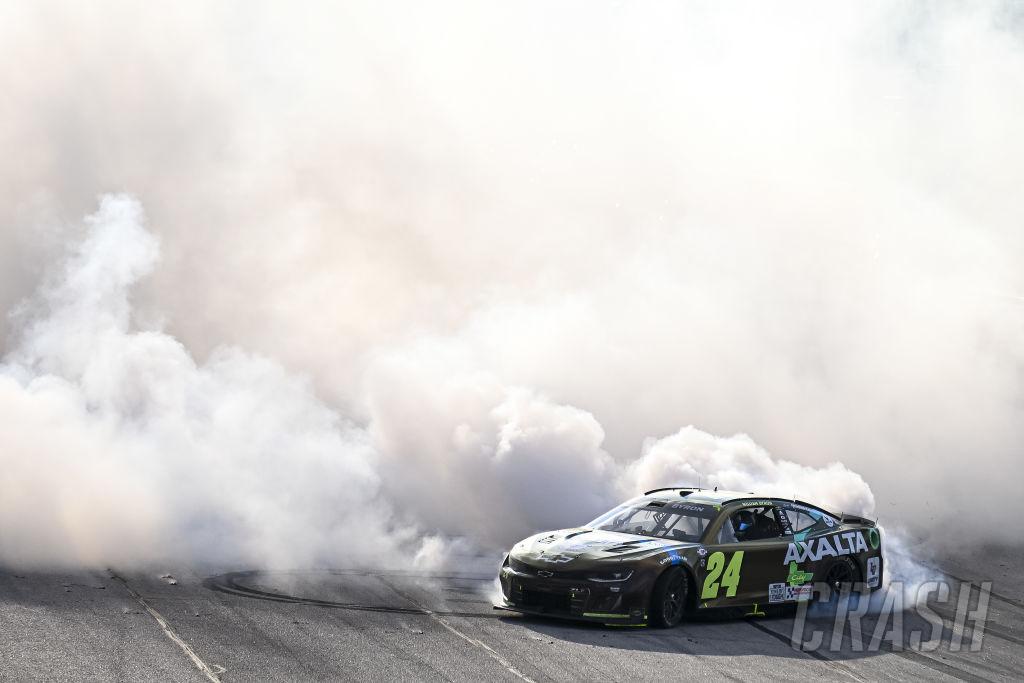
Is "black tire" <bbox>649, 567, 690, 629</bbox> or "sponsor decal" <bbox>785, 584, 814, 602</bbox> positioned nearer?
"black tire" <bbox>649, 567, 690, 629</bbox>

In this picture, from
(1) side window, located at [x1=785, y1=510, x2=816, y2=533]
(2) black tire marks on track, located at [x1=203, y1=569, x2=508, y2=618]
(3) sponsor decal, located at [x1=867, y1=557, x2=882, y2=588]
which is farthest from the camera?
(3) sponsor decal, located at [x1=867, y1=557, x2=882, y2=588]

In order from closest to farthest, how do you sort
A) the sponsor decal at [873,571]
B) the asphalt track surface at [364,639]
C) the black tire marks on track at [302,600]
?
the asphalt track surface at [364,639] < the black tire marks on track at [302,600] < the sponsor decal at [873,571]

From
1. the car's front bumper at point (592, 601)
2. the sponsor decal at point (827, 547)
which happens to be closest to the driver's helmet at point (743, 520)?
the sponsor decal at point (827, 547)

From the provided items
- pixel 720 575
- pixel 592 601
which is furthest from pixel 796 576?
pixel 592 601

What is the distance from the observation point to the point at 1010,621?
11281 mm

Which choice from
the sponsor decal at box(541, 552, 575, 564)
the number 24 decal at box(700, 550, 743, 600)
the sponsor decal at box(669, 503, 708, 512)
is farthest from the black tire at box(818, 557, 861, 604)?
the sponsor decal at box(541, 552, 575, 564)

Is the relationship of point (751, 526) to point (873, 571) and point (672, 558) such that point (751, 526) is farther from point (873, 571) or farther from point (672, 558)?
point (873, 571)

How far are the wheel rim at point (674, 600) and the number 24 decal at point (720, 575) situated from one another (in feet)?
0.78

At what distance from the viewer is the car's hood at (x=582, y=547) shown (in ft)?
32.1

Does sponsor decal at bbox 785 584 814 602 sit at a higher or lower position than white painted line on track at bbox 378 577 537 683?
higher

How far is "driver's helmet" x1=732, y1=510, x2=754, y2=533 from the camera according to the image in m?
10.7

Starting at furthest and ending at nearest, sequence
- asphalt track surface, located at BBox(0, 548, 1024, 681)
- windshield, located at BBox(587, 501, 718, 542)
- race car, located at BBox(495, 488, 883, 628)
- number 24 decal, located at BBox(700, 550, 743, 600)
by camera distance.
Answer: windshield, located at BBox(587, 501, 718, 542)
number 24 decal, located at BBox(700, 550, 743, 600)
race car, located at BBox(495, 488, 883, 628)
asphalt track surface, located at BBox(0, 548, 1024, 681)

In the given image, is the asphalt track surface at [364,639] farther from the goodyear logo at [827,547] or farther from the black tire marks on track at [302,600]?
the goodyear logo at [827,547]

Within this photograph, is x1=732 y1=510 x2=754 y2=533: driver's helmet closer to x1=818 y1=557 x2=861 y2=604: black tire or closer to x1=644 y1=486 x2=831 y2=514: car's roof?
x1=644 y1=486 x2=831 y2=514: car's roof
